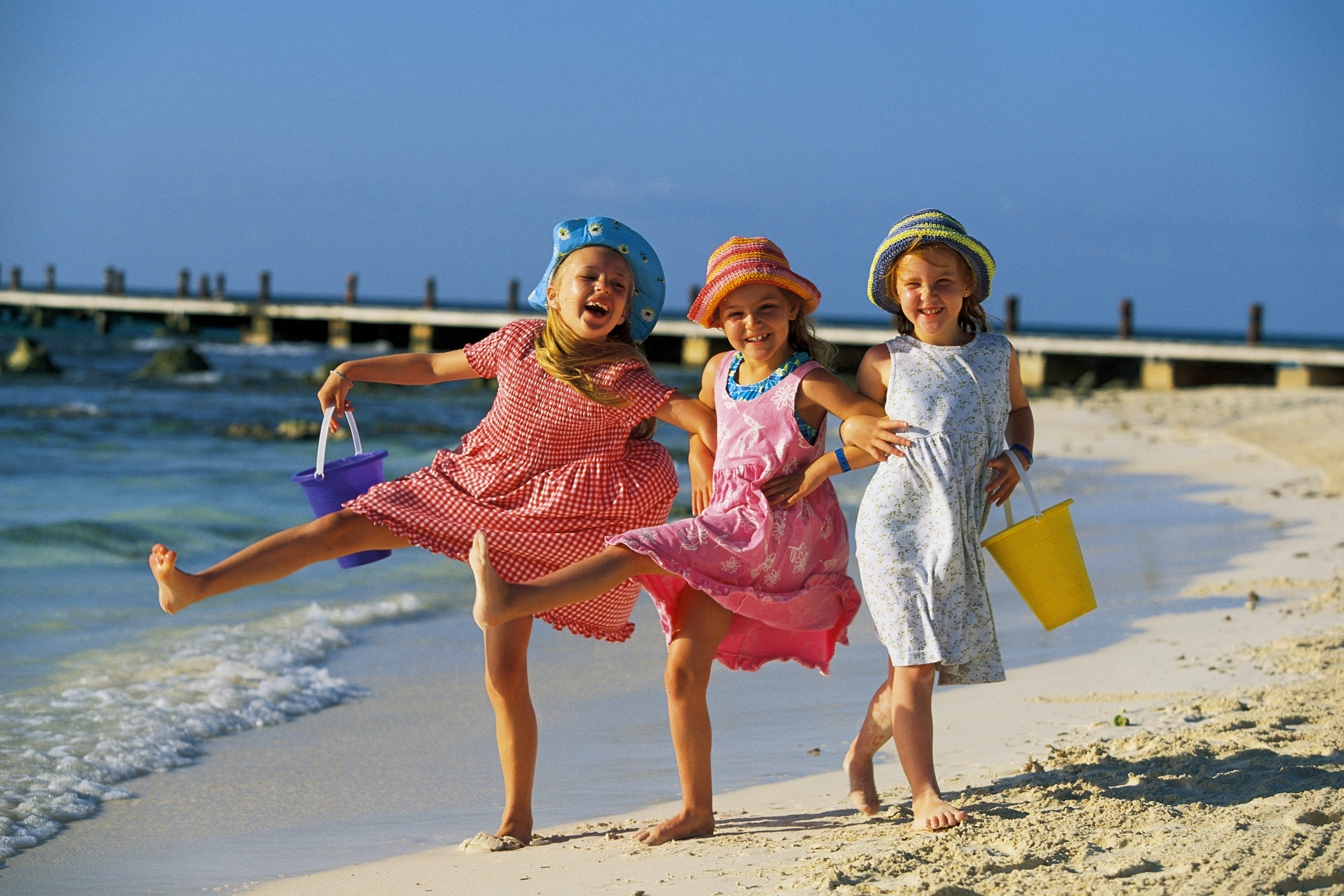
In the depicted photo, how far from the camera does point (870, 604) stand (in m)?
2.82

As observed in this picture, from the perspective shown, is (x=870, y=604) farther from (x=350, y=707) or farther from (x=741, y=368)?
(x=350, y=707)

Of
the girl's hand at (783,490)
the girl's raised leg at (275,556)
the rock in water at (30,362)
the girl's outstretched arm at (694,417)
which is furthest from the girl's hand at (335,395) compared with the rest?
the rock in water at (30,362)

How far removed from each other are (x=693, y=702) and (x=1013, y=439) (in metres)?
0.97

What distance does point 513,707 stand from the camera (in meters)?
2.95

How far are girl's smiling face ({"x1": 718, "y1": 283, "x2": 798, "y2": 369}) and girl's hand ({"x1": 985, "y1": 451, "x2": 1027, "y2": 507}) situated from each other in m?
0.55

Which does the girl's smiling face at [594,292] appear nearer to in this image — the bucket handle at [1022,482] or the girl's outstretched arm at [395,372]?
the girl's outstretched arm at [395,372]

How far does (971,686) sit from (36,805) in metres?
2.75

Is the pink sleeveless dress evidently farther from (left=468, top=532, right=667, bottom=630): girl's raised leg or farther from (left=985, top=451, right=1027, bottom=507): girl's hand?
(left=985, top=451, right=1027, bottom=507): girl's hand

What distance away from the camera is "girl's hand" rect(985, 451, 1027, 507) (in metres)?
2.84

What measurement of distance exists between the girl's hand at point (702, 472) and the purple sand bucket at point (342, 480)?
802 mm

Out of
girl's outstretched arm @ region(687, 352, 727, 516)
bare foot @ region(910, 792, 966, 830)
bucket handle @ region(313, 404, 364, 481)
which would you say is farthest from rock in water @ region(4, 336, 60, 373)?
bare foot @ region(910, 792, 966, 830)

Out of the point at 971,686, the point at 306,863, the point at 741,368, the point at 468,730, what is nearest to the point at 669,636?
the point at 741,368

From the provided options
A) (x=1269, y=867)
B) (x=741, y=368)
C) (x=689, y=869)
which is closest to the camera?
(x=1269, y=867)

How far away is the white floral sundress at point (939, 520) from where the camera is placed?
2742 millimetres
